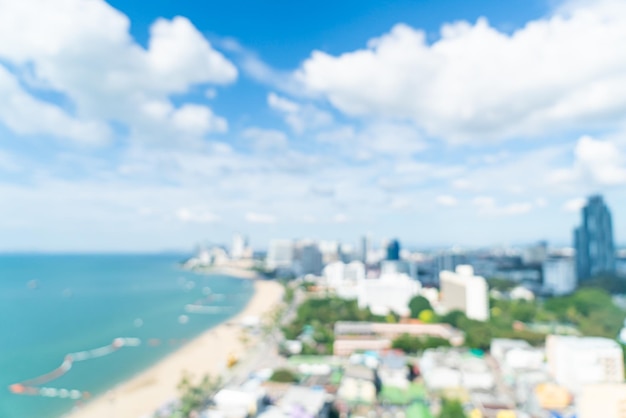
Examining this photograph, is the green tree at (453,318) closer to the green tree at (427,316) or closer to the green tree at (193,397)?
the green tree at (427,316)

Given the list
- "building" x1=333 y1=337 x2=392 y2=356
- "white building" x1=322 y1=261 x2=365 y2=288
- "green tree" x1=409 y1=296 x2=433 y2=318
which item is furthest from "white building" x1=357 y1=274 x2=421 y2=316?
"white building" x1=322 y1=261 x2=365 y2=288

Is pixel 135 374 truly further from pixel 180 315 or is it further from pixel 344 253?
pixel 344 253

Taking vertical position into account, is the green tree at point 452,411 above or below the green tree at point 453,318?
below

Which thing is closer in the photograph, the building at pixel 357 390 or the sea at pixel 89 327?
the building at pixel 357 390

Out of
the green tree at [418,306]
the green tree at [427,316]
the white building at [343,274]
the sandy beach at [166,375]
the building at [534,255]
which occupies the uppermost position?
the building at [534,255]

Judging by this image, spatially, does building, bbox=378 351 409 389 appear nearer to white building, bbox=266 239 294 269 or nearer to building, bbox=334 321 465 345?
building, bbox=334 321 465 345

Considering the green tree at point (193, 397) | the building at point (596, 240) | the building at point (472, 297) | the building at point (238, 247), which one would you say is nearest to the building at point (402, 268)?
the building at point (472, 297)
